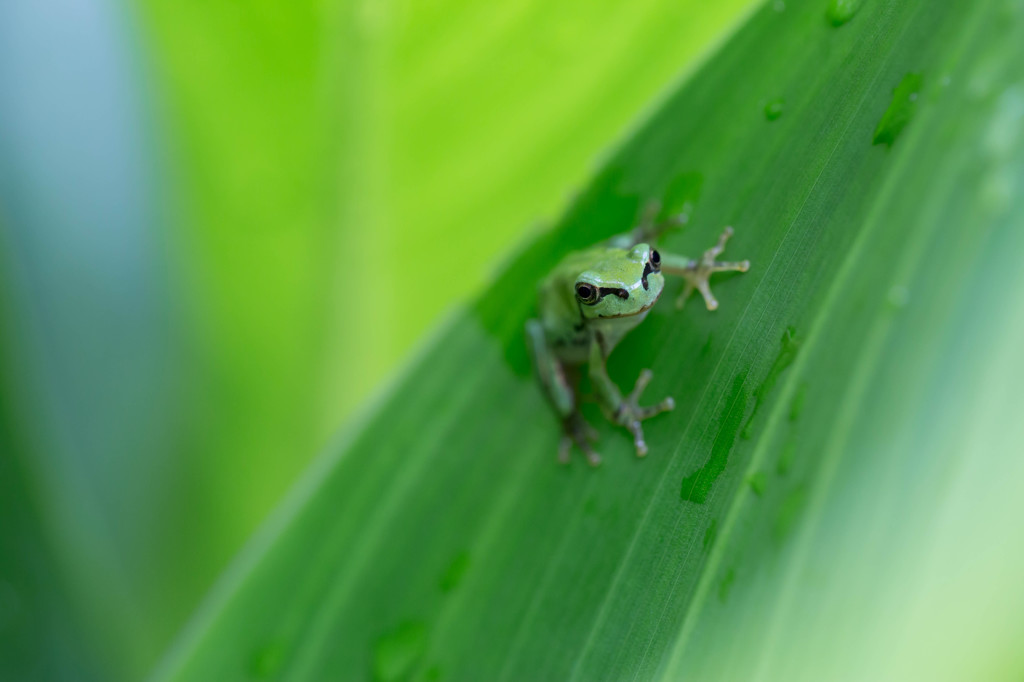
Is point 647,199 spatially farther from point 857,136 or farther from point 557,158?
point 557,158

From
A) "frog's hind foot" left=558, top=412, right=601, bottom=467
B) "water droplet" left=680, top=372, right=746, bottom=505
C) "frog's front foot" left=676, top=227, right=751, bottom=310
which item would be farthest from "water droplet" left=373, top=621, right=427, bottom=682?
"frog's front foot" left=676, top=227, right=751, bottom=310

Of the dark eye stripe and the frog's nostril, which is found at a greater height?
the frog's nostril

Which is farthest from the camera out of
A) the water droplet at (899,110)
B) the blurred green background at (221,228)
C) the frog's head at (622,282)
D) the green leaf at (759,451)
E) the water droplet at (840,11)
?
the blurred green background at (221,228)

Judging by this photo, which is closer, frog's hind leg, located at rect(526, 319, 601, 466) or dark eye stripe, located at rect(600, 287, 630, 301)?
frog's hind leg, located at rect(526, 319, 601, 466)

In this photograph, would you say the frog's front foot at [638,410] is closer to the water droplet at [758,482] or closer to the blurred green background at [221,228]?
the water droplet at [758,482]

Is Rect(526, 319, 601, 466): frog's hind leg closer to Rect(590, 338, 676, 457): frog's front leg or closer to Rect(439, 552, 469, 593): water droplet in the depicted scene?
Rect(590, 338, 676, 457): frog's front leg

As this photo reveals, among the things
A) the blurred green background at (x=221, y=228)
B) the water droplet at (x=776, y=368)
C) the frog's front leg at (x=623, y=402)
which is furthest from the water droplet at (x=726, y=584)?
the blurred green background at (x=221, y=228)

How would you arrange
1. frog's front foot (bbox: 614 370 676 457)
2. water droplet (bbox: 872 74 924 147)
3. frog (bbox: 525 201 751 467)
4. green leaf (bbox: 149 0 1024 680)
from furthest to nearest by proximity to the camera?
frog (bbox: 525 201 751 467) → frog's front foot (bbox: 614 370 676 457) → water droplet (bbox: 872 74 924 147) → green leaf (bbox: 149 0 1024 680)
